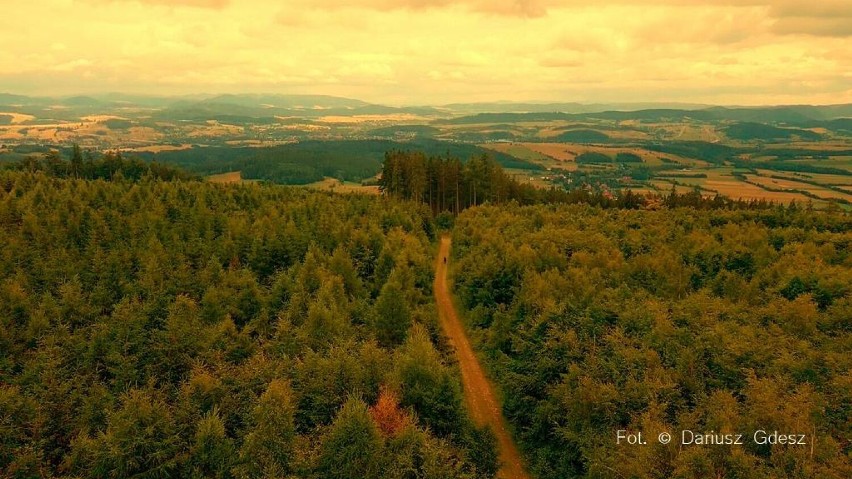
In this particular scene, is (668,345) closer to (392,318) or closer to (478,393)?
(478,393)

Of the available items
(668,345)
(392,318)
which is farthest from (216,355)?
(668,345)

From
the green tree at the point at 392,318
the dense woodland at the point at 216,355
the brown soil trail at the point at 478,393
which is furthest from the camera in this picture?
the green tree at the point at 392,318

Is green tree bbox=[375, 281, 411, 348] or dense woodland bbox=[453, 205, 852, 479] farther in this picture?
green tree bbox=[375, 281, 411, 348]

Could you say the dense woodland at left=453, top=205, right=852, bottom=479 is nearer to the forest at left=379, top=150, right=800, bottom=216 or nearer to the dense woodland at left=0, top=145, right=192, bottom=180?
the forest at left=379, top=150, right=800, bottom=216

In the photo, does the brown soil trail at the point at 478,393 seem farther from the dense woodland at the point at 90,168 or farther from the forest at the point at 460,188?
the dense woodland at the point at 90,168

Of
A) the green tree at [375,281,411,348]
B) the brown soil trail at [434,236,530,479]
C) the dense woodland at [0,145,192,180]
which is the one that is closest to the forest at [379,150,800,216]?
the brown soil trail at [434,236,530,479]

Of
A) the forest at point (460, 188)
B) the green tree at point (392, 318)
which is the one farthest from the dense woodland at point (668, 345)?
the forest at point (460, 188)

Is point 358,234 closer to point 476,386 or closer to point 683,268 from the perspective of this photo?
point 476,386
